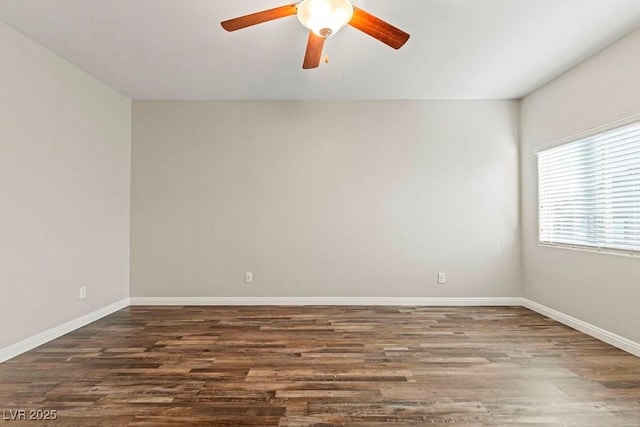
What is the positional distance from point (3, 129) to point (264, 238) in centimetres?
252

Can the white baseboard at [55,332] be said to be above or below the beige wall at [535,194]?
below

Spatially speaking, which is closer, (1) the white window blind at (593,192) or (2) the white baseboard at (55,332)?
(2) the white baseboard at (55,332)

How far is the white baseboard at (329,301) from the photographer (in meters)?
4.07

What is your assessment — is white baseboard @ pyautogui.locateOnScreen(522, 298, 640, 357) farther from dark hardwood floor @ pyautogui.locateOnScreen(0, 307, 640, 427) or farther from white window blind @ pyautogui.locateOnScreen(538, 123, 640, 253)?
white window blind @ pyautogui.locateOnScreen(538, 123, 640, 253)

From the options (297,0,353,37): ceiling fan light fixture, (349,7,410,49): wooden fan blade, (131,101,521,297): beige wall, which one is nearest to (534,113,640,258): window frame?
(131,101,521,297): beige wall

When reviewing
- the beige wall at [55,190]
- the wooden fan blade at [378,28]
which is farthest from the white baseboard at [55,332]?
the wooden fan blade at [378,28]

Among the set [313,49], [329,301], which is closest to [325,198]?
[329,301]

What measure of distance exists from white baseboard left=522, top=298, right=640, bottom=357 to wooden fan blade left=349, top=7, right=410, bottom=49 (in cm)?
291

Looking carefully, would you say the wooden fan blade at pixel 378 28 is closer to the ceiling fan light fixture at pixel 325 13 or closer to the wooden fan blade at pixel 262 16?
the ceiling fan light fixture at pixel 325 13

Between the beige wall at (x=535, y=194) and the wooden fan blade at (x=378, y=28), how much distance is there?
6.77ft

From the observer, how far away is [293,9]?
1837mm

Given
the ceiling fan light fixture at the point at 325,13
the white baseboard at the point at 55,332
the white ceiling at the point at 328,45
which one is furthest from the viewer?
the white baseboard at the point at 55,332

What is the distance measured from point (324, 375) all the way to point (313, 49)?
213 cm

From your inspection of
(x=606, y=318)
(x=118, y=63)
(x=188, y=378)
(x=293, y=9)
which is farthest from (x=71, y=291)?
(x=606, y=318)
